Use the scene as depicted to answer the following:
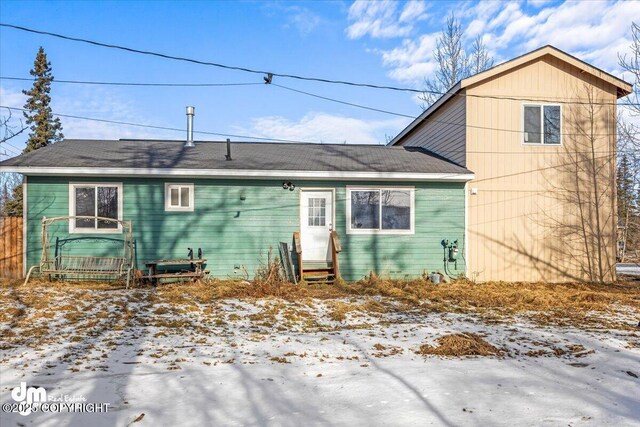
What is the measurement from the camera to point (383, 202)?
1022 centimetres

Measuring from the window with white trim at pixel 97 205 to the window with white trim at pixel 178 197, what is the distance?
1.04 meters

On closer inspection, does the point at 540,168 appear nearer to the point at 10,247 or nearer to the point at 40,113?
the point at 10,247

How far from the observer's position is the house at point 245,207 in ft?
31.2

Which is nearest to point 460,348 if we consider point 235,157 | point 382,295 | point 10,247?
point 382,295

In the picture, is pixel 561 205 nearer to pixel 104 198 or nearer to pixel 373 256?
pixel 373 256

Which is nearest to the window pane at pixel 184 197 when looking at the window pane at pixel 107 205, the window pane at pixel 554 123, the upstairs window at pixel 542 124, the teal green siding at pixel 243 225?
the teal green siding at pixel 243 225

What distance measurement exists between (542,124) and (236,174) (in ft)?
25.1

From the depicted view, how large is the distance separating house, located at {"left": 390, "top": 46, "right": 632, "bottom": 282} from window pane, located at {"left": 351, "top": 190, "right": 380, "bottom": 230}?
2.25 metres

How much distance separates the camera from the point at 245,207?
992cm

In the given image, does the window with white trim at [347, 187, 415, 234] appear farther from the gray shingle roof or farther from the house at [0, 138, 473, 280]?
the gray shingle roof

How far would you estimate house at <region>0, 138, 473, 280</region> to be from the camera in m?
9.50

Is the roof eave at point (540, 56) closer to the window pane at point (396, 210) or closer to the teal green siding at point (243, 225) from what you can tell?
the teal green siding at point (243, 225)

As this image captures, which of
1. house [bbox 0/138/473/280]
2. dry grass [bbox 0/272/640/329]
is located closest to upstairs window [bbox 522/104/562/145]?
house [bbox 0/138/473/280]

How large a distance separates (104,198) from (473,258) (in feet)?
28.8
